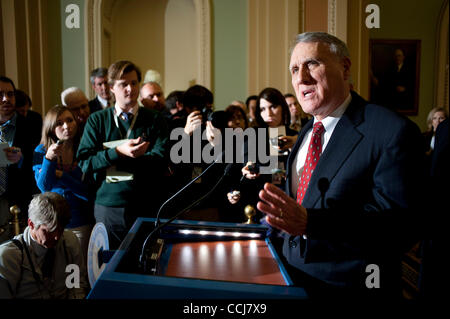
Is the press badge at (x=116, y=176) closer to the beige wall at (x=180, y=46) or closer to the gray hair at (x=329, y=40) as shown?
the gray hair at (x=329, y=40)

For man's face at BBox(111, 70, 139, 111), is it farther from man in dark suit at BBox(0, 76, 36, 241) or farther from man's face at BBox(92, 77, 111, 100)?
man's face at BBox(92, 77, 111, 100)

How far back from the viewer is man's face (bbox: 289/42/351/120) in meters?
1.26

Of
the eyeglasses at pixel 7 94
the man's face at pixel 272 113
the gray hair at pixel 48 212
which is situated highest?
the eyeglasses at pixel 7 94

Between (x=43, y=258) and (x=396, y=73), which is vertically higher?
(x=396, y=73)

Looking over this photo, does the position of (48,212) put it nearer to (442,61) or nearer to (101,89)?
(101,89)

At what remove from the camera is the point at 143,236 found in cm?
132

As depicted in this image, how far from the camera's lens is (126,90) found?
2.39m

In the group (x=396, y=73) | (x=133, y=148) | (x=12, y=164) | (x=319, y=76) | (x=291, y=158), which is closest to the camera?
(x=319, y=76)

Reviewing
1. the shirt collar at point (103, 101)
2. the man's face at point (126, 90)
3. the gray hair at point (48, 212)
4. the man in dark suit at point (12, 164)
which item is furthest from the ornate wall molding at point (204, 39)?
the gray hair at point (48, 212)

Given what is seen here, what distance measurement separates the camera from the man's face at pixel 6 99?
262 centimetres

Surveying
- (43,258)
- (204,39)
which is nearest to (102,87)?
(43,258)

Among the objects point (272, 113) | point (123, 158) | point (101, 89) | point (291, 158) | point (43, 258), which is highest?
point (101, 89)

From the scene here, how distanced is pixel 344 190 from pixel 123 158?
1494 mm
